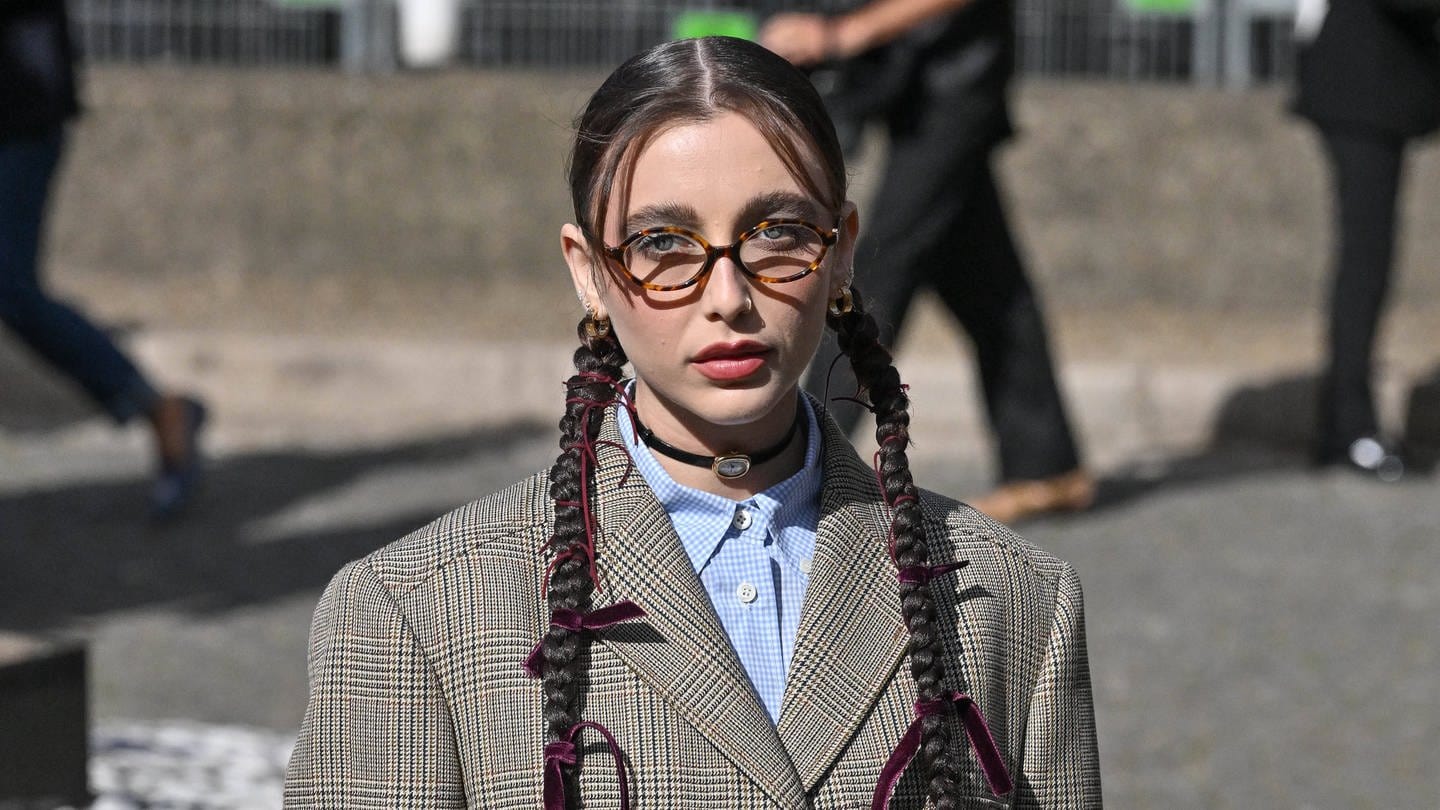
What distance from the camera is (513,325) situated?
30.1ft

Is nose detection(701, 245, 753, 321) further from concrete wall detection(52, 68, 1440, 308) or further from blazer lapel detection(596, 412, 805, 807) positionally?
concrete wall detection(52, 68, 1440, 308)

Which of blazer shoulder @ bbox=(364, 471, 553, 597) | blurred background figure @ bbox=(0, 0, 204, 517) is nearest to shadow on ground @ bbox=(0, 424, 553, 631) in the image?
blurred background figure @ bbox=(0, 0, 204, 517)

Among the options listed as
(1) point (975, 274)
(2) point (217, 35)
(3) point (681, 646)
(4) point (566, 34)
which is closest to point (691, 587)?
(3) point (681, 646)

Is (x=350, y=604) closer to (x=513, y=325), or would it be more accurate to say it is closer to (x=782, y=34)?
(x=782, y=34)

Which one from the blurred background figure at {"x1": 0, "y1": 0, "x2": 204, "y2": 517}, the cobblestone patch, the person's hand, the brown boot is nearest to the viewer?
the cobblestone patch

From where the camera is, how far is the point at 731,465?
2.07 m

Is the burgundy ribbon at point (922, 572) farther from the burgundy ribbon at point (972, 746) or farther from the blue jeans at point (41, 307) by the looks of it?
the blue jeans at point (41, 307)

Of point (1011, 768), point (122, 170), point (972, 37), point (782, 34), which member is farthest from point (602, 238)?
point (122, 170)

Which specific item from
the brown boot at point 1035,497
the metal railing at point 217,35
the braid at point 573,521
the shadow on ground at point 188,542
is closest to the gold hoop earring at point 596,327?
the braid at point 573,521

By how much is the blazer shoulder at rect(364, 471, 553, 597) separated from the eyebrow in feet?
0.94

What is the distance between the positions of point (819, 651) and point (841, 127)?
144 inches

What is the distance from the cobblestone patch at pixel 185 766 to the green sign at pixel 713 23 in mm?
6010

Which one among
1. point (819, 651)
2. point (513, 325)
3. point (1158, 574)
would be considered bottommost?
point (513, 325)

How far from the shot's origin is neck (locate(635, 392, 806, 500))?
208cm
